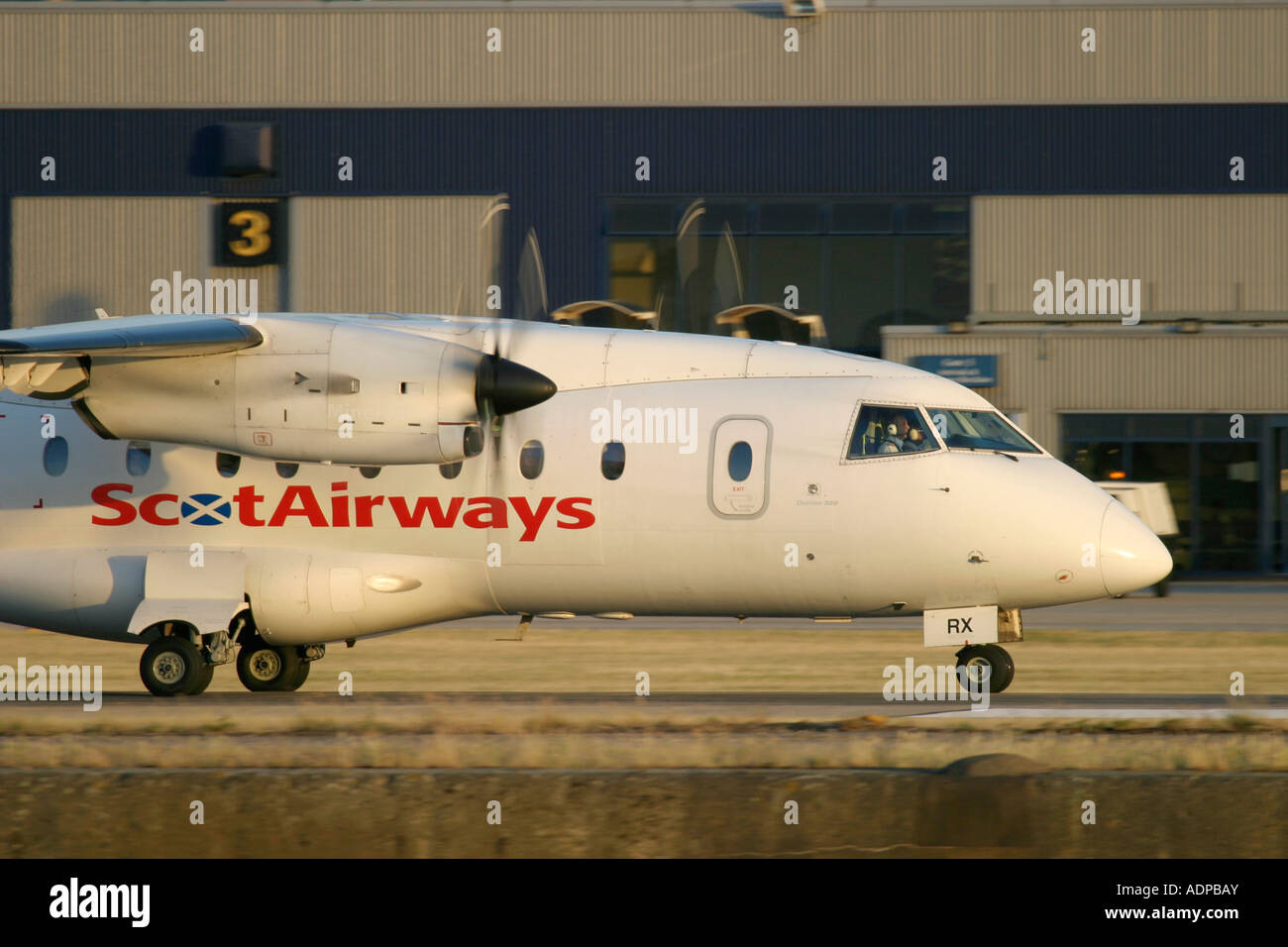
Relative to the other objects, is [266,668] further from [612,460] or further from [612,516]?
[612,460]

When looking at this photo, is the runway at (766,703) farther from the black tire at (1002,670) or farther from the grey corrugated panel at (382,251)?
the grey corrugated panel at (382,251)

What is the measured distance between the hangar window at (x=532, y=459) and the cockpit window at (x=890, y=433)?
3167 millimetres

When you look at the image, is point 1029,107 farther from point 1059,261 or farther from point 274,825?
point 274,825

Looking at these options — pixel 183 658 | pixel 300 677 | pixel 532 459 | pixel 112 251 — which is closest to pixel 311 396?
pixel 532 459

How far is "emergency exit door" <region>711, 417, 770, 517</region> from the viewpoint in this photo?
14.6 m

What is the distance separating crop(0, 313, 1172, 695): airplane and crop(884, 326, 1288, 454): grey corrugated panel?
1939cm

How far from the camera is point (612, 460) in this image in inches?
588

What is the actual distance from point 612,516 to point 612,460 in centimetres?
58

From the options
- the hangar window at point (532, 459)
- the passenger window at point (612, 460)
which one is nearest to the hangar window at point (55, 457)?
the hangar window at point (532, 459)

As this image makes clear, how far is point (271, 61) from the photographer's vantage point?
36344 millimetres

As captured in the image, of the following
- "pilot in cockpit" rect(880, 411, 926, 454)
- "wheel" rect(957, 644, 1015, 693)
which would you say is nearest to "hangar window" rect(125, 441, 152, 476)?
"pilot in cockpit" rect(880, 411, 926, 454)
